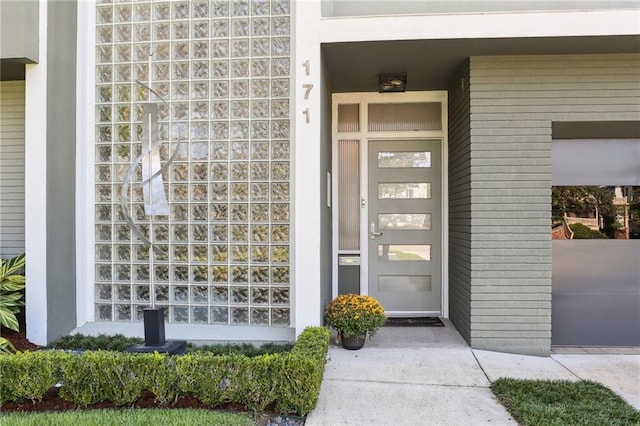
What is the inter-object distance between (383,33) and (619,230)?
3.47 m

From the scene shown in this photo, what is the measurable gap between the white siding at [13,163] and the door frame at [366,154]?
3.65m

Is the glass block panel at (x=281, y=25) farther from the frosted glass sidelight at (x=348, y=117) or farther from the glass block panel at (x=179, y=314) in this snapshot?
the glass block panel at (x=179, y=314)

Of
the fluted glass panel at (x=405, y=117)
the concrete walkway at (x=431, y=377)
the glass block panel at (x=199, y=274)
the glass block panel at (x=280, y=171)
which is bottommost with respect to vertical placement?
the concrete walkway at (x=431, y=377)

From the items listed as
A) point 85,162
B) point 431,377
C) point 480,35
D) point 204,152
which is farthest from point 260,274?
point 480,35

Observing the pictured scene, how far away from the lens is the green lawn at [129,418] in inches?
98.9

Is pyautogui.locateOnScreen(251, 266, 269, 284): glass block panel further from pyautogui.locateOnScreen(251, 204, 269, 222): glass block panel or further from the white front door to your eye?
the white front door

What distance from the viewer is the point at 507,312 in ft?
13.1

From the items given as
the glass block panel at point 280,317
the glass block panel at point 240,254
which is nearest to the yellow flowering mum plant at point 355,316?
the glass block panel at point 280,317

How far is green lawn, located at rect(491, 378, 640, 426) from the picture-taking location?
265 centimetres

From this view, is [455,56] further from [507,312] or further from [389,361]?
[389,361]

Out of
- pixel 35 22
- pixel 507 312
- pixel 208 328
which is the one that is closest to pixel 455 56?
pixel 507 312

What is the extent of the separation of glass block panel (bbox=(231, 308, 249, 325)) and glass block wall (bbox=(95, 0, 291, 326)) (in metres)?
0.01

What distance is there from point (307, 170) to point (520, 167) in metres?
2.18

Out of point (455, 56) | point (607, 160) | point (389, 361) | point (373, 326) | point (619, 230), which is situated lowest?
point (389, 361)
